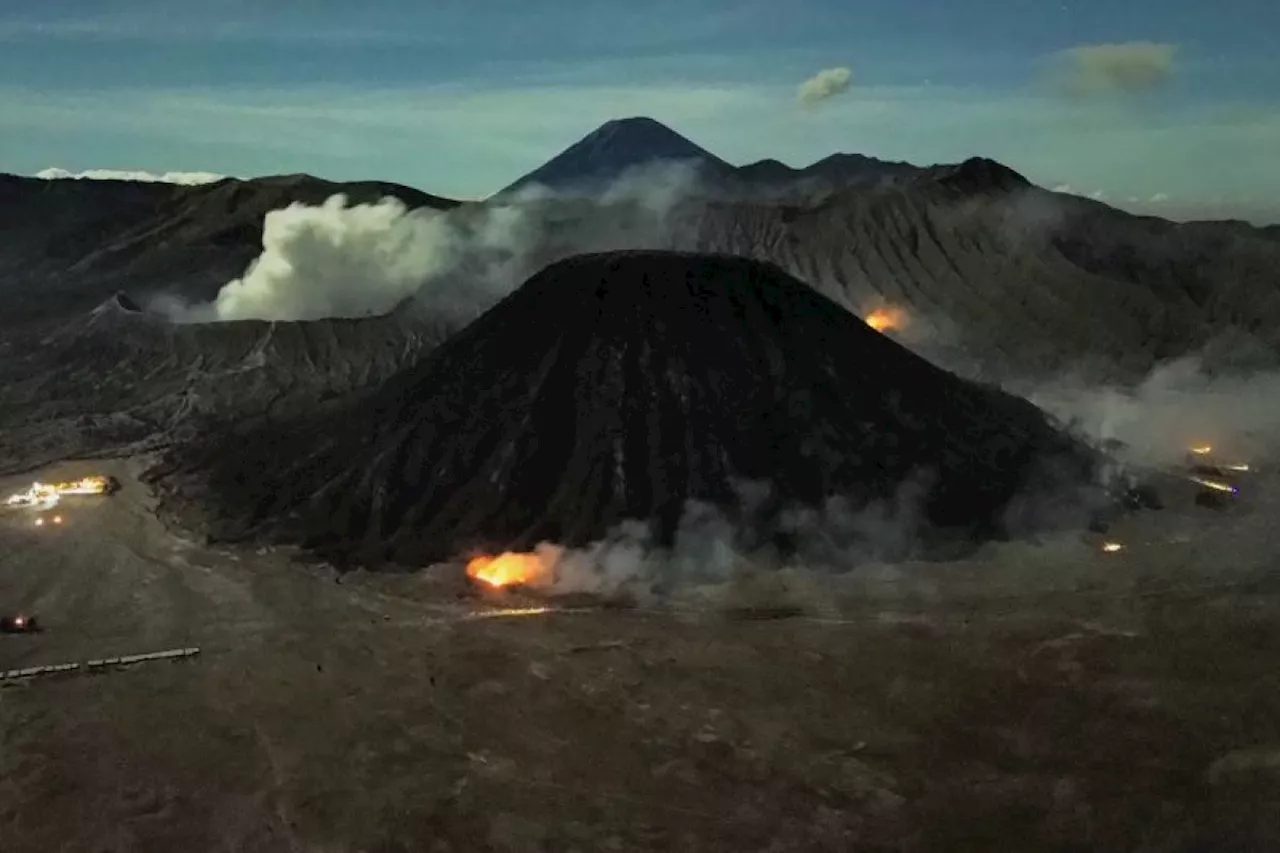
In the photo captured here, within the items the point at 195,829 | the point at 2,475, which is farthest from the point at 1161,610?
the point at 2,475

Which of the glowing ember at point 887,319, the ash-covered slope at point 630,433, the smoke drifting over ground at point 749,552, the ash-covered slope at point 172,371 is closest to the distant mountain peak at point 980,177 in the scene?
the glowing ember at point 887,319

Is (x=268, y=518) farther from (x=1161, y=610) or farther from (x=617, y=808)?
(x=1161, y=610)

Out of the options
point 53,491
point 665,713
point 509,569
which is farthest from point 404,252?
point 665,713

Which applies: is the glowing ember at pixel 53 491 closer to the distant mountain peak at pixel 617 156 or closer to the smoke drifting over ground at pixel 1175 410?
the smoke drifting over ground at pixel 1175 410

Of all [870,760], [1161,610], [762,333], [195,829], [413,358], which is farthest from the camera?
[413,358]

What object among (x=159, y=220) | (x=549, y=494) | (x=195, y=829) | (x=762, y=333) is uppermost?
(x=159, y=220)

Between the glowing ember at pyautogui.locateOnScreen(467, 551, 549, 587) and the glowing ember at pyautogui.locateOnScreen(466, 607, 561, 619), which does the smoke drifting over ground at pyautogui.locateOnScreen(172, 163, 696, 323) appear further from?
the glowing ember at pyautogui.locateOnScreen(466, 607, 561, 619)

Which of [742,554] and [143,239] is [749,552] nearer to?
[742,554]

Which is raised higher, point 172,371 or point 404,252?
point 404,252
